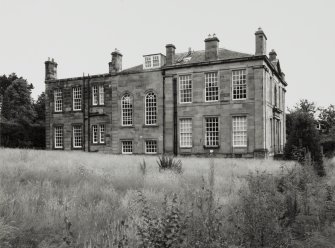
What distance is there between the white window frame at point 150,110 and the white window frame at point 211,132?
4.91 meters

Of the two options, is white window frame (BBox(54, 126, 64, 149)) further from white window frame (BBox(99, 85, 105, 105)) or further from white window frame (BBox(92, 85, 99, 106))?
white window frame (BBox(99, 85, 105, 105))

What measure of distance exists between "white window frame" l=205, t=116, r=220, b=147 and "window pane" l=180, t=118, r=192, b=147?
1467mm

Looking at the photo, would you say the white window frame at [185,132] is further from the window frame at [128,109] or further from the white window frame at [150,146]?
the window frame at [128,109]

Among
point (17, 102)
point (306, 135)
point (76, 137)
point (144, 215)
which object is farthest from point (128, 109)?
point (144, 215)

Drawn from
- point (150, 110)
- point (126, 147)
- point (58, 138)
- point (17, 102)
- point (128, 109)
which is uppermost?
point (17, 102)

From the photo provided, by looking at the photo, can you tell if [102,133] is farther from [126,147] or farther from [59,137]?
[59,137]

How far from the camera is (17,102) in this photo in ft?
153

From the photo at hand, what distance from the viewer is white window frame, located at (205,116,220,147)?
2739 cm

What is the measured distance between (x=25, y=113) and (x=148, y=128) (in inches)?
913

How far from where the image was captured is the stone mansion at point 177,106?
26312mm

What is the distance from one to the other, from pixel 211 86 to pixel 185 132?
440 centimetres

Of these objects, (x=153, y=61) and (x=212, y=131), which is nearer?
(x=212, y=131)

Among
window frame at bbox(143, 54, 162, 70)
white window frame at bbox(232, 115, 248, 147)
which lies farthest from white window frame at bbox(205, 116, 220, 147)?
window frame at bbox(143, 54, 162, 70)

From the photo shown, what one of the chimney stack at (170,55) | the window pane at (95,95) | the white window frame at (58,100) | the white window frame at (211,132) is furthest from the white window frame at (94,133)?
the white window frame at (211,132)
